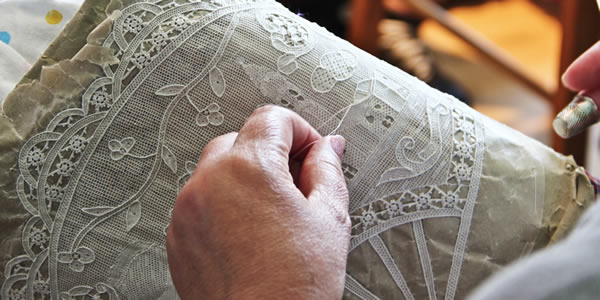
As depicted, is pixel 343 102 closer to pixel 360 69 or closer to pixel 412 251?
pixel 360 69

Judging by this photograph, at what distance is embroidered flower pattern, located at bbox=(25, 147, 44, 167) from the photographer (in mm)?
680

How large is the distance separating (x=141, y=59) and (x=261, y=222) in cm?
27

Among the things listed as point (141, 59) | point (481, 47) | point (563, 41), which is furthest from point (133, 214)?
point (481, 47)

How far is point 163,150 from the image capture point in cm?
69

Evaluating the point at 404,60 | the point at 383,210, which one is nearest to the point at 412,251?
the point at 383,210

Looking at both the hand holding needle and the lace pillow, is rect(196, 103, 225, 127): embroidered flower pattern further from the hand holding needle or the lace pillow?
the hand holding needle

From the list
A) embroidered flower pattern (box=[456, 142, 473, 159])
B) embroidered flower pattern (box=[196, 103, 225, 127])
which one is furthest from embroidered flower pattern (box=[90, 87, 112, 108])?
embroidered flower pattern (box=[456, 142, 473, 159])

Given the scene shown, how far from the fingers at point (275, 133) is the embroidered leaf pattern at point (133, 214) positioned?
0.17 metres

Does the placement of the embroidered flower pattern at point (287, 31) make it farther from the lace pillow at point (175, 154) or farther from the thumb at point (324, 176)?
the thumb at point (324, 176)

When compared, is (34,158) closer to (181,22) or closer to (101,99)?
(101,99)

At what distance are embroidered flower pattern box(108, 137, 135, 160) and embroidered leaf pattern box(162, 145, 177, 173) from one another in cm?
4

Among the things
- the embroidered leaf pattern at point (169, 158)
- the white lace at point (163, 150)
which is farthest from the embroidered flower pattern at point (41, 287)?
the embroidered leaf pattern at point (169, 158)

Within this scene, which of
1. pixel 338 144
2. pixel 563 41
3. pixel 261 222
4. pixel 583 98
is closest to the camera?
pixel 261 222

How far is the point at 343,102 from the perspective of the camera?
2.33 feet
